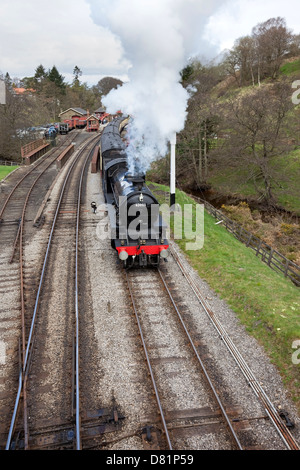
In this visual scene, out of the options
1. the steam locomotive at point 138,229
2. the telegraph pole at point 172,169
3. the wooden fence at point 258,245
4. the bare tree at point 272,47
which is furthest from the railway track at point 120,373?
the bare tree at point 272,47

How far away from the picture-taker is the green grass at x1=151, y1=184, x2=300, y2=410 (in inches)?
349

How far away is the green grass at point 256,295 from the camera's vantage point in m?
8.87

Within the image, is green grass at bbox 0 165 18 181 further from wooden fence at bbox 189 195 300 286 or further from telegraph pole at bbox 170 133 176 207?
wooden fence at bbox 189 195 300 286

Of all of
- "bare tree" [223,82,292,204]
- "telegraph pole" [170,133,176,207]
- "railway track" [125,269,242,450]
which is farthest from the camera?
"bare tree" [223,82,292,204]

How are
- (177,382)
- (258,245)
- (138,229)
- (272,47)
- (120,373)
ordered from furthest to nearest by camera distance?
(272,47)
(258,245)
(138,229)
(120,373)
(177,382)

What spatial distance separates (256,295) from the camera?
11.3m

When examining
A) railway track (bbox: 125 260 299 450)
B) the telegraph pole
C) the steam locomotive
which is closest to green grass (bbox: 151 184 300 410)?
railway track (bbox: 125 260 299 450)

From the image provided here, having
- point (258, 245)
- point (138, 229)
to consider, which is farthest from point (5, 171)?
point (258, 245)

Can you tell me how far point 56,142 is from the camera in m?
42.4

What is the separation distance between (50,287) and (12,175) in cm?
1883

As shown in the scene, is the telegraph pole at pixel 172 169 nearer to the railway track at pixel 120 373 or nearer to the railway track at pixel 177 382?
the railway track at pixel 120 373

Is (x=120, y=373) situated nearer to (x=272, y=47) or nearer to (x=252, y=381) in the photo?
(x=252, y=381)

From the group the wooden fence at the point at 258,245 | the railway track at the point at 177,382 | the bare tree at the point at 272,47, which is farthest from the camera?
the bare tree at the point at 272,47
